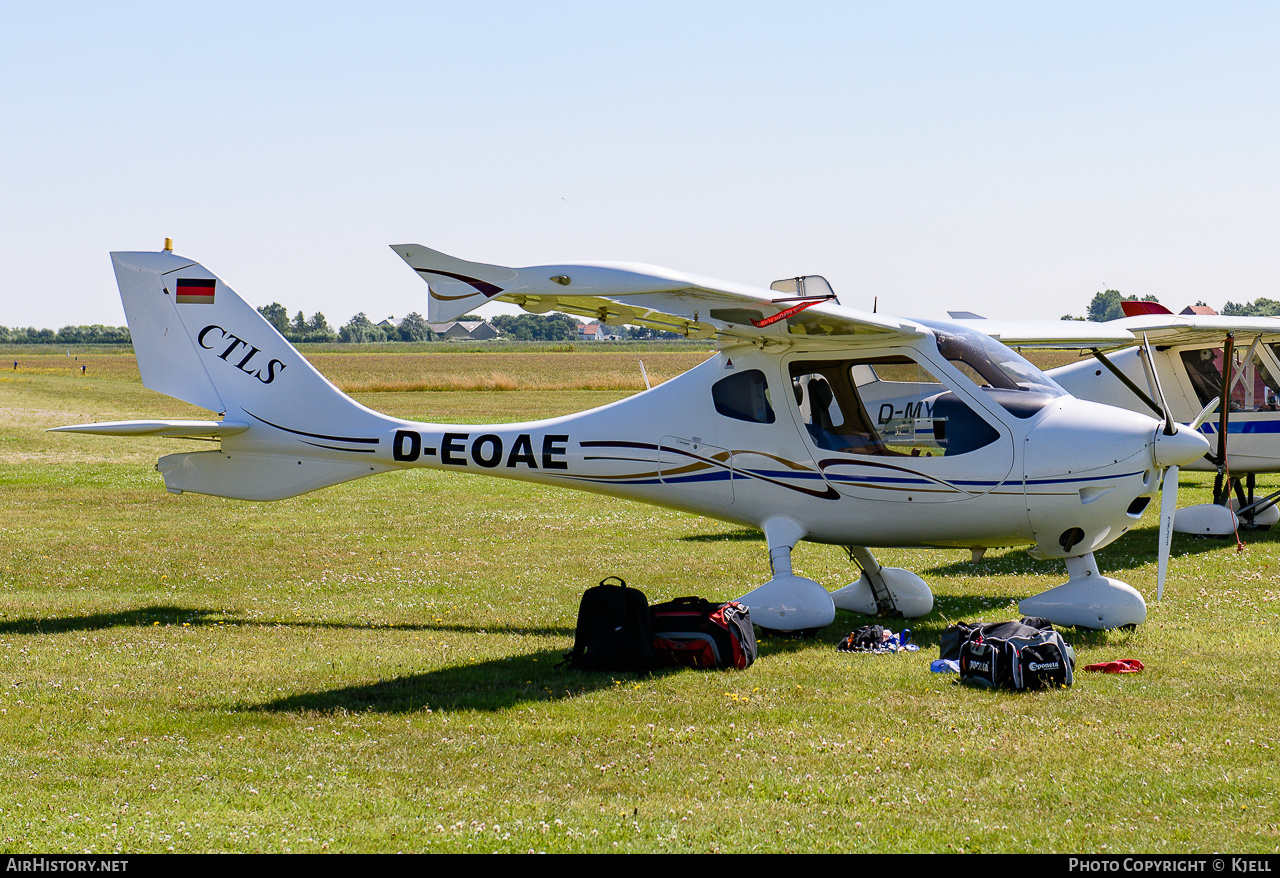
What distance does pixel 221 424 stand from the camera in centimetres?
1099

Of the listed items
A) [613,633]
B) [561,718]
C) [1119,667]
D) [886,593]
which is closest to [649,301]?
[613,633]

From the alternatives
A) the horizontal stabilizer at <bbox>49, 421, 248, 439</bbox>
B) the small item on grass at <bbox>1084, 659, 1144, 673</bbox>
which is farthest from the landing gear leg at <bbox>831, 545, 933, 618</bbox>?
the horizontal stabilizer at <bbox>49, 421, 248, 439</bbox>

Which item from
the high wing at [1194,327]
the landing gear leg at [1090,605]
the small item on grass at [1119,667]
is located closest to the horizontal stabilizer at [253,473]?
the landing gear leg at [1090,605]

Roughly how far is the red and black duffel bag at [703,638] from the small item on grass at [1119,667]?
8.10 ft

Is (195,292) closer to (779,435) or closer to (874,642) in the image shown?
(779,435)

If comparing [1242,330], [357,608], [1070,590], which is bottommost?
[357,608]

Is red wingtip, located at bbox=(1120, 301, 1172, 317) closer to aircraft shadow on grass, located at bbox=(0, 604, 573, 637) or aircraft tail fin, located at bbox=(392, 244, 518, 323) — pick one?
aircraft shadow on grass, located at bbox=(0, 604, 573, 637)

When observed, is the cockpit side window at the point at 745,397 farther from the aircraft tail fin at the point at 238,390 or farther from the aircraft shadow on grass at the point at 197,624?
the aircraft tail fin at the point at 238,390

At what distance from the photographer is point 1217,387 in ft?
53.3

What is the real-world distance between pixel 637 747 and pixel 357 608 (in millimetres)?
5489

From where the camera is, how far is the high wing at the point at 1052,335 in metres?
12.1

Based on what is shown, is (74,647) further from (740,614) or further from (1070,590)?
(1070,590)

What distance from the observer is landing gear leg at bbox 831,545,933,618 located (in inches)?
417

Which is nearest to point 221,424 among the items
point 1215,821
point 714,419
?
point 714,419
